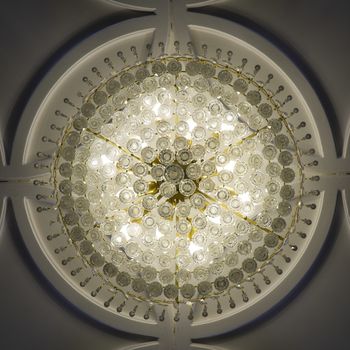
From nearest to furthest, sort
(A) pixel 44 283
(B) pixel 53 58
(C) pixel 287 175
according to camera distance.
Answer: (C) pixel 287 175
(B) pixel 53 58
(A) pixel 44 283

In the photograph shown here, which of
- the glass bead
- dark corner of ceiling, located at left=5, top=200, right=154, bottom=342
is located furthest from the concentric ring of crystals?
dark corner of ceiling, located at left=5, top=200, right=154, bottom=342

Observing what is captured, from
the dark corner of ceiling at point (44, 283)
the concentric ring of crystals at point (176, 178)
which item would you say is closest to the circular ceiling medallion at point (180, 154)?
the concentric ring of crystals at point (176, 178)

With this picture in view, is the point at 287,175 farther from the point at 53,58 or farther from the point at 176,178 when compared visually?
the point at 53,58

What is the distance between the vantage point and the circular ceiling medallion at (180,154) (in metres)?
3.89

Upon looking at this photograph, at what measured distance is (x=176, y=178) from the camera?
3836mm

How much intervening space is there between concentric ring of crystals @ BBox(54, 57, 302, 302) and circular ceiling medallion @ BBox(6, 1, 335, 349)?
0.01 meters

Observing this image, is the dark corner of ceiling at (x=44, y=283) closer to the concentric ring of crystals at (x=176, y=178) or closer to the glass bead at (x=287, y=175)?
the concentric ring of crystals at (x=176, y=178)

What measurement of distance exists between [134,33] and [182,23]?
44 centimetres

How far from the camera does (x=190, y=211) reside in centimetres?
407

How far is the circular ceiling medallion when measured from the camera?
389 centimetres

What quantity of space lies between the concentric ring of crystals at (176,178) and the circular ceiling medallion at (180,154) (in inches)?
0.4

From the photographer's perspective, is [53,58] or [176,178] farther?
[53,58]

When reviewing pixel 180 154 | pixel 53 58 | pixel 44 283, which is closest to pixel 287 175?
pixel 180 154

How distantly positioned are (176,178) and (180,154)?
0.63 feet
